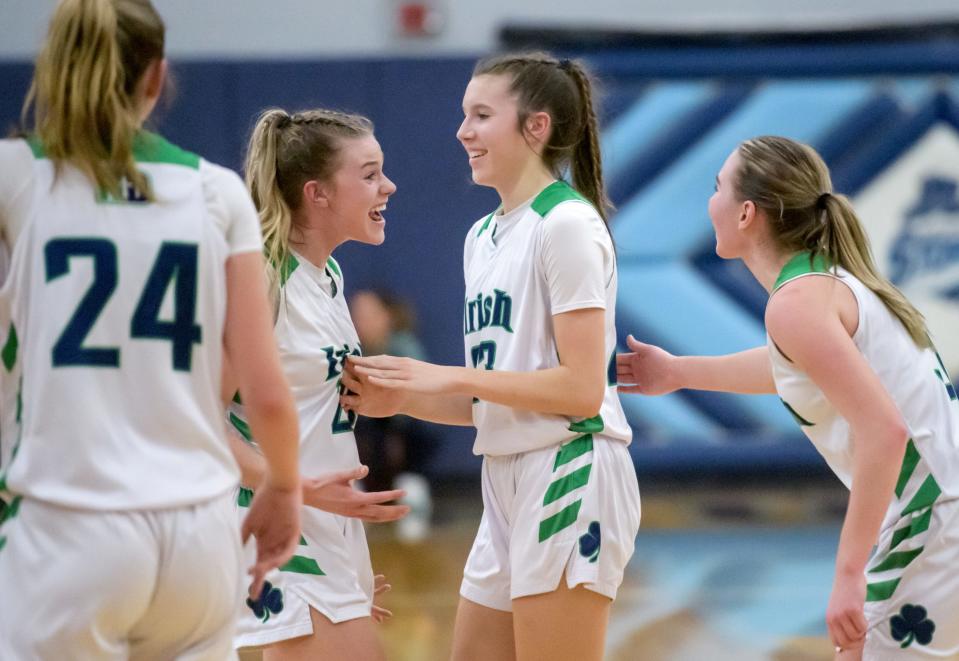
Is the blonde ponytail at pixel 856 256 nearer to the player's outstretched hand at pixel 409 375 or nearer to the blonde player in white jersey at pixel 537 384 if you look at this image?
the blonde player in white jersey at pixel 537 384

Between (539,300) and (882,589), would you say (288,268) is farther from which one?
(882,589)

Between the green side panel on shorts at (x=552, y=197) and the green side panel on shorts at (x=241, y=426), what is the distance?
0.82m

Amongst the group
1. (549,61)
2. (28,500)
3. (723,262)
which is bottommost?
(723,262)

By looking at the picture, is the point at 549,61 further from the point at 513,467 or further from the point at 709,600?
the point at 709,600

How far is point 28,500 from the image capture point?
6.03 ft

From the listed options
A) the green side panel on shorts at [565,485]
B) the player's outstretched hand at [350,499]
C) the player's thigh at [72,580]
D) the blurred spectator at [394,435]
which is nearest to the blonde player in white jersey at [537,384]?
the green side panel on shorts at [565,485]

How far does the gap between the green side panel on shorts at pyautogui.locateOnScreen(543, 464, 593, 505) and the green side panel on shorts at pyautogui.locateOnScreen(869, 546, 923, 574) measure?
0.65 m

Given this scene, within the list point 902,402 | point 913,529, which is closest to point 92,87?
point 902,402

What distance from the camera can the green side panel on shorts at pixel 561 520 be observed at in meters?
2.59

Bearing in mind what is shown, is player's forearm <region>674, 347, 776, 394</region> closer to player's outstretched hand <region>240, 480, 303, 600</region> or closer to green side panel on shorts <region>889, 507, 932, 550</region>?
green side panel on shorts <region>889, 507, 932, 550</region>

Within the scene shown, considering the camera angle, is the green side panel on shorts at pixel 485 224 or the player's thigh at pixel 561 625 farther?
the green side panel on shorts at pixel 485 224

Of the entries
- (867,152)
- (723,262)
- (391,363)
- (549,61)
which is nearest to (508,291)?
(391,363)

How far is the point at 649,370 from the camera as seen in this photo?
3188mm

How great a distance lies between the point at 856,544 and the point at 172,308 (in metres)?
1.41
